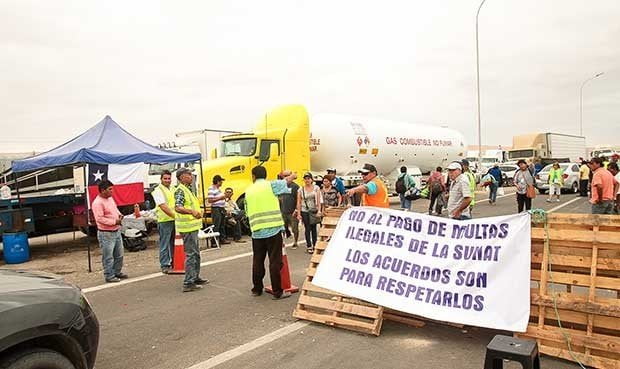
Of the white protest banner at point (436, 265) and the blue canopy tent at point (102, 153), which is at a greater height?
the blue canopy tent at point (102, 153)

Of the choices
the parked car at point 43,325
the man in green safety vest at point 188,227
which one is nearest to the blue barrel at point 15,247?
the man in green safety vest at point 188,227

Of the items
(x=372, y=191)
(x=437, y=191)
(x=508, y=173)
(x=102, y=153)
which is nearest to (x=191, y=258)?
(x=372, y=191)

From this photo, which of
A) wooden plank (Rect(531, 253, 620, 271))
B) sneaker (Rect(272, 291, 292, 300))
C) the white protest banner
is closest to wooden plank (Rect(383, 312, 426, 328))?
the white protest banner

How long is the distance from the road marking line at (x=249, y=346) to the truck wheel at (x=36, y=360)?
142 centimetres

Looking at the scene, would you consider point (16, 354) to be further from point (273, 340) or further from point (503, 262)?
point (503, 262)

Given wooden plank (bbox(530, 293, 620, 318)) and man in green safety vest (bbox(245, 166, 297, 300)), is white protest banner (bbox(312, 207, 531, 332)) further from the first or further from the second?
man in green safety vest (bbox(245, 166, 297, 300))

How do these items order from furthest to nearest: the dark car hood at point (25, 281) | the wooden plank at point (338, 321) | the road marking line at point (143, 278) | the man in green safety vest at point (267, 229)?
the road marking line at point (143, 278) < the man in green safety vest at point (267, 229) < the wooden plank at point (338, 321) < the dark car hood at point (25, 281)

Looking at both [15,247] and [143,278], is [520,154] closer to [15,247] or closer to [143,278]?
[143,278]

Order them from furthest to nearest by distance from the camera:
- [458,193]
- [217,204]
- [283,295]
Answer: [217,204]
[458,193]
[283,295]

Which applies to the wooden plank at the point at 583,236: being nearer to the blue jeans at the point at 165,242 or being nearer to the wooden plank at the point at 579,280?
the wooden plank at the point at 579,280

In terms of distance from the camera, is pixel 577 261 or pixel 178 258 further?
pixel 178 258

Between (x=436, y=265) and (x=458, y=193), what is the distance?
120 inches

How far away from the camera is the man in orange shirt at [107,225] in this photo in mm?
7738

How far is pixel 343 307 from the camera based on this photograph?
5344mm
